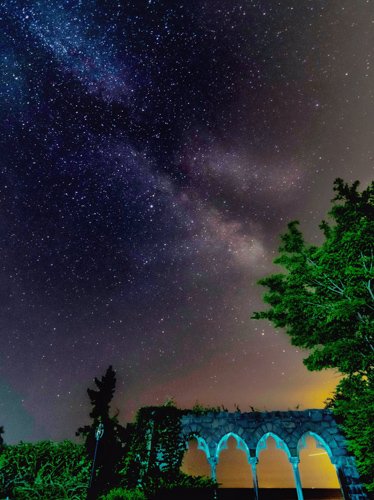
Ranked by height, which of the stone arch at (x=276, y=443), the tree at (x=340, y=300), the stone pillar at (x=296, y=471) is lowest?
the stone pillar at (x=296, y=471)

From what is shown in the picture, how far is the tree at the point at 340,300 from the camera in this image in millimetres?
10219

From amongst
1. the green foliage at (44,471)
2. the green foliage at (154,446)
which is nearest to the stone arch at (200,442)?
the green foliage at (154,446)

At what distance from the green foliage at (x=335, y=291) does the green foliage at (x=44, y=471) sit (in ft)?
29.5

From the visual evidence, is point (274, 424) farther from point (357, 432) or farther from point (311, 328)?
point (311, 328)

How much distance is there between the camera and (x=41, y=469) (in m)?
11.3

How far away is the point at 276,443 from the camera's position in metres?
13.4

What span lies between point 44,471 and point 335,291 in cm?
1276

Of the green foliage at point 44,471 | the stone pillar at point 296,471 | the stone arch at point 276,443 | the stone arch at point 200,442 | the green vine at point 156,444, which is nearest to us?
the green foliage at point 44,471

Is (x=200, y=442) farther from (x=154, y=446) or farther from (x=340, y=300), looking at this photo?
(x=340, y=300)

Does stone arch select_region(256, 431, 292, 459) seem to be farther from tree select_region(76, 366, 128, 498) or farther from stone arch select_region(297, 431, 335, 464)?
tree select_region(76, 366, 128, 498)

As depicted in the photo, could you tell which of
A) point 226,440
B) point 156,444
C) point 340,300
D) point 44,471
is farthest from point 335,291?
point 44,471

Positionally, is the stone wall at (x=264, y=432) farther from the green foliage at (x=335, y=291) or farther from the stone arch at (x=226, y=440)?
the green foliage at (x=335, y=291)

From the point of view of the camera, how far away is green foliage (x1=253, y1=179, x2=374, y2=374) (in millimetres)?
10328

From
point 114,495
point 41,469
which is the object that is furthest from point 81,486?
point 114,495
